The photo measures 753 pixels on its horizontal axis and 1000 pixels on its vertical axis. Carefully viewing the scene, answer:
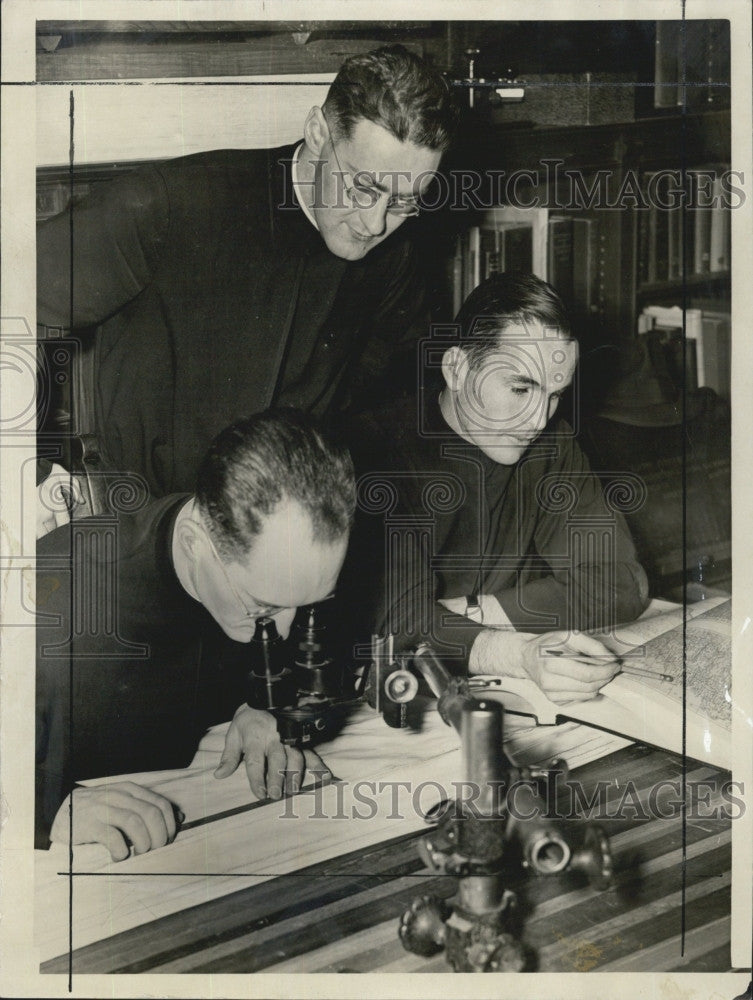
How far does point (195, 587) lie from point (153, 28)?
2.39ft

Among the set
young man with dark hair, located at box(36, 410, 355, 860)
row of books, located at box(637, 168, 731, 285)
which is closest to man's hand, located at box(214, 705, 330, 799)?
young man with dark hair, located at box(36, 410, 355, 860)

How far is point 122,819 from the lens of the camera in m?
1.28

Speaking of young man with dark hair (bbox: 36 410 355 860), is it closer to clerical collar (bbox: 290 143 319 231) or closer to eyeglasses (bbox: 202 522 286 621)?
eyeglasses (bbox: 202 522 286 621)

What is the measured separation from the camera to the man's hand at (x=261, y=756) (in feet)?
4.23

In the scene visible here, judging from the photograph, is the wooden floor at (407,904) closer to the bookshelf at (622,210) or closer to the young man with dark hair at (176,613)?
the young man with dark hair at (176,613)

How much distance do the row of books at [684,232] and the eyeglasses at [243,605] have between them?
664 mm

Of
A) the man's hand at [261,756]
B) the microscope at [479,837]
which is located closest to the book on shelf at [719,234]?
the microscope at [479,837]

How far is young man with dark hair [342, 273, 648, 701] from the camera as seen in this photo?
4.31ft

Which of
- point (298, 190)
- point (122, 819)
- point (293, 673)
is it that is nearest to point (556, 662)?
point (293, 673)

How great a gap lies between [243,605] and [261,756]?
20cm

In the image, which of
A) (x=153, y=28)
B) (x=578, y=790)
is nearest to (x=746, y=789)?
(x=578, y=790)

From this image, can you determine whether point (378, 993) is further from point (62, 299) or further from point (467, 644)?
point (62, 299)

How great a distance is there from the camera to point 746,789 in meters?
1.34

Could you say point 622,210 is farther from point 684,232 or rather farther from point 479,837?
point 479,837
